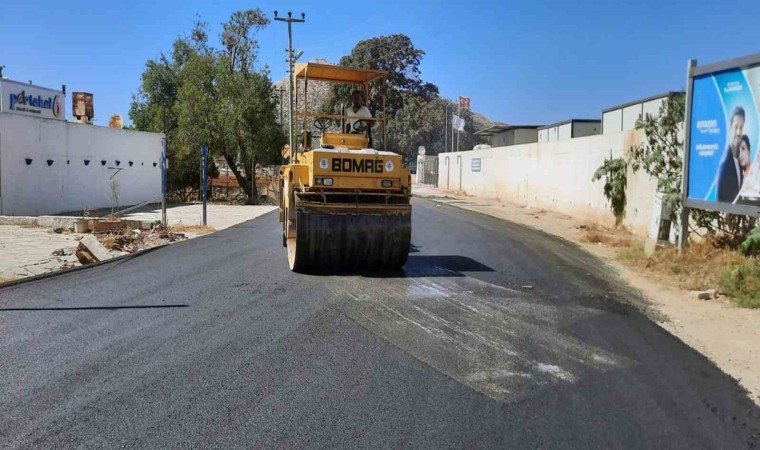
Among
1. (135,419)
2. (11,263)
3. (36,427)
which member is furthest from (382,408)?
(11,263)

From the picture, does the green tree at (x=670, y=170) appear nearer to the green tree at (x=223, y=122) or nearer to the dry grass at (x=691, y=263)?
the dry grass at (x=691, y=263)

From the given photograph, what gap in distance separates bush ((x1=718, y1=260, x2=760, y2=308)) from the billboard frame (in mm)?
800

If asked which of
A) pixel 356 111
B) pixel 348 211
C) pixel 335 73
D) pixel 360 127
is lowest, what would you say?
pixel 348 211

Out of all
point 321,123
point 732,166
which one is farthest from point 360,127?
point 732,166

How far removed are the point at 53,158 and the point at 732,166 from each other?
22.1 m

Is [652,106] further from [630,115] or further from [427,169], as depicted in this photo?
[427,169]

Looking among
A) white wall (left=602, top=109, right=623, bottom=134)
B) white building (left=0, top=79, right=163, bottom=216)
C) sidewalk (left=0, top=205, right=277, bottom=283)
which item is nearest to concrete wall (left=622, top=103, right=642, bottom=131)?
white wall (left=602, top=109, right=623, bottom=134)

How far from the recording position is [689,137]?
1051 cm

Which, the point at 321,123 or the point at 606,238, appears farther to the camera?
the point at 606,238

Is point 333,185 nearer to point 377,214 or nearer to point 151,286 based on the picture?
point 377,214

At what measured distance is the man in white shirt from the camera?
11805mm

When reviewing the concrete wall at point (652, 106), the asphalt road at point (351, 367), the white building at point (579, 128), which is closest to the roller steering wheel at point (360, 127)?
the asphalt road at point (351, 367)

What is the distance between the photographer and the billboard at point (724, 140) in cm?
884

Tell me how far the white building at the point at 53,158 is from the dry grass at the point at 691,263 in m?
17.6
